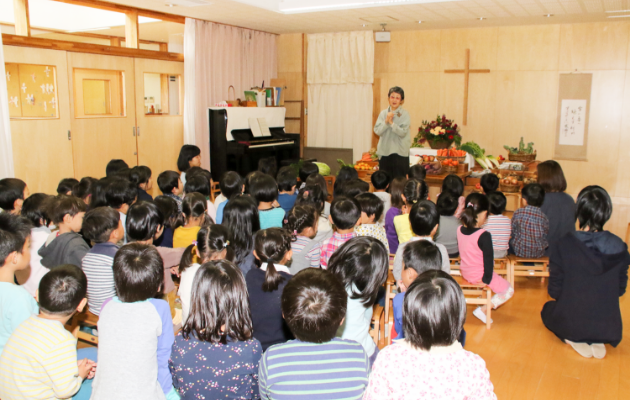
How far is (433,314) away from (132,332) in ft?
3.54

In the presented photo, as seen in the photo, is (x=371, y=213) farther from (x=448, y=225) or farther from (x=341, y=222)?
(x=448, y=225)

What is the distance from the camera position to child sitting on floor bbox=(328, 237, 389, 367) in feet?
6.71

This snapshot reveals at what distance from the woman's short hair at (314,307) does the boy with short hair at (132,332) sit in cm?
63

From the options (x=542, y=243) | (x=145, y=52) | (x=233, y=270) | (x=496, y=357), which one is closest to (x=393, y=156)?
(x=542, y=243)

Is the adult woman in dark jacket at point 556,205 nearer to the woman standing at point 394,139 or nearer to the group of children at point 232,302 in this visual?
the group of children at point 232,302

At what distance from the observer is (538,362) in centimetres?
295

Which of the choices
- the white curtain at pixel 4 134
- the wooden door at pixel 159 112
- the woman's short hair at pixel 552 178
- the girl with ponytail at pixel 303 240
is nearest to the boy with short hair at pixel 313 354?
the girl with ponytail at pixel 303 240

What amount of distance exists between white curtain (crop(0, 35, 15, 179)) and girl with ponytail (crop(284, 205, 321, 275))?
3.80 metres

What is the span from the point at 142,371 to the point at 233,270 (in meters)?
0.51

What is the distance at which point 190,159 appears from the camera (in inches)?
209

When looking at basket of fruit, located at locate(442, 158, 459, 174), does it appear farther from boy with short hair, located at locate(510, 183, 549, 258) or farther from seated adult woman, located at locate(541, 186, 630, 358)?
seated adult woman, located at locate(541, 186, 630, 358)

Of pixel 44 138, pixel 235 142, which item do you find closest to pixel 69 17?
pixel 44 138

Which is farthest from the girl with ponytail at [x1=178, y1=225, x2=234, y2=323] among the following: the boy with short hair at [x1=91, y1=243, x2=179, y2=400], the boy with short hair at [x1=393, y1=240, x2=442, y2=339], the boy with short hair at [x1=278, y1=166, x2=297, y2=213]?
the boy with short hair at [x1=278, y1=166, x2=297, y2=213]

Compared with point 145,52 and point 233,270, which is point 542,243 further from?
point 145,52
